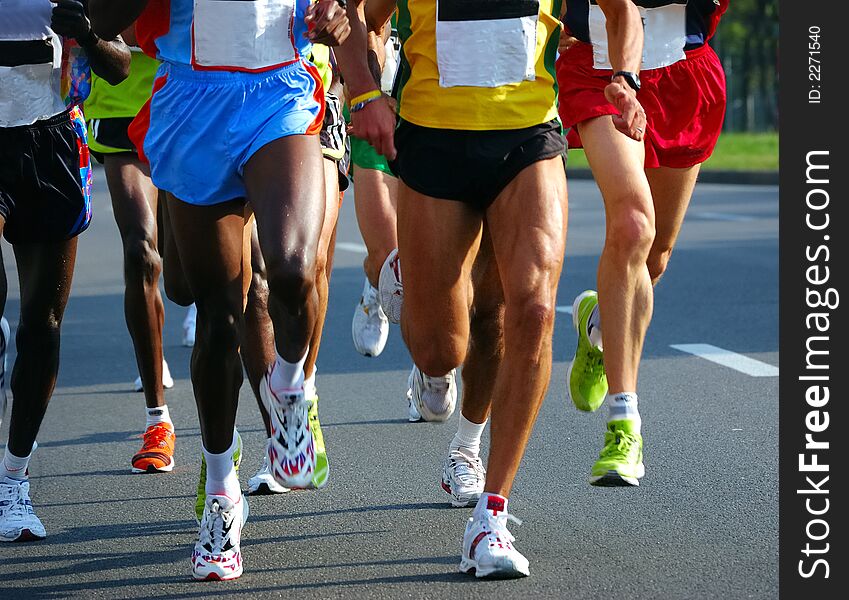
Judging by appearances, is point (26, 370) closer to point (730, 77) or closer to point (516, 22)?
point (516, 22)

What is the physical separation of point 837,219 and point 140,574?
109 inches

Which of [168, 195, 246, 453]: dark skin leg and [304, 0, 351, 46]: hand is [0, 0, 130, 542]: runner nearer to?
[168, 195, 246, 453]: dark skin leg

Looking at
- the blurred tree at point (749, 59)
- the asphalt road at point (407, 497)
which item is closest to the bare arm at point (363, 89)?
the asphalt road at point (407, 497)

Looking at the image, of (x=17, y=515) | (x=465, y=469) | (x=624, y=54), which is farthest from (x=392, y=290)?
(x=17, y=515)

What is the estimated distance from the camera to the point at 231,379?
508 cm

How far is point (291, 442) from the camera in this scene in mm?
5113

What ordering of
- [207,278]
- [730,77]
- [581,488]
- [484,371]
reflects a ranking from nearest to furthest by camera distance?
1. [207,278]
2. [484,371]
3. [581,488]
4. [730,77]

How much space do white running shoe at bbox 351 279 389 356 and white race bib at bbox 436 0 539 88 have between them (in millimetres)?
3600

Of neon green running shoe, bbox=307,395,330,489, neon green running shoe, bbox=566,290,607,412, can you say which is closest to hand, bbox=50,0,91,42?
neon green running shoe, bbox=307,395,330,489

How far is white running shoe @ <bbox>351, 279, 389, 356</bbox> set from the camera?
8.72 metres

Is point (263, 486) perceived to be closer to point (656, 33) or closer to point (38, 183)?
point (38, 183)

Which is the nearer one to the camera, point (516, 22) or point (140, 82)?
point (516, 22)

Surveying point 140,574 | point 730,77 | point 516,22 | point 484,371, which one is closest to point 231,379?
point 140,574

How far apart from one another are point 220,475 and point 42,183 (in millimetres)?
1342
